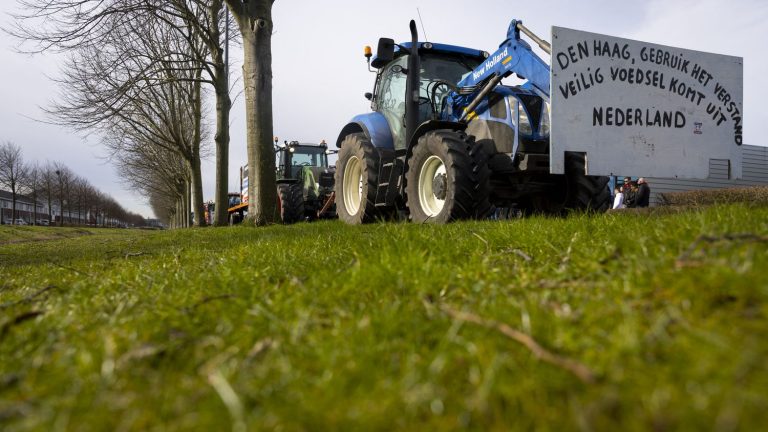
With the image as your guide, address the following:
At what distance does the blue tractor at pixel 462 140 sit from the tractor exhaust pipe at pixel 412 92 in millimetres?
14

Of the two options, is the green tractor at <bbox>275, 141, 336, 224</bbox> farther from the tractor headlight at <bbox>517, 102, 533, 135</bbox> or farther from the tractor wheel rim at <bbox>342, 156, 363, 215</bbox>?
the tractor headlight at <bbox>517, 102, 533, 135</bbox>

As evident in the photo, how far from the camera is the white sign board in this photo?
4879 millimetres

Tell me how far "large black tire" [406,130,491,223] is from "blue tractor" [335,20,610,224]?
1 centimetres

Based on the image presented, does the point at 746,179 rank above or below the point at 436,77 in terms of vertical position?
below

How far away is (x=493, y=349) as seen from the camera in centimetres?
120

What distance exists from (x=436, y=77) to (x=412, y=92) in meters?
0.63

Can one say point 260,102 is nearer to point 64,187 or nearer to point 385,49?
point 385,49

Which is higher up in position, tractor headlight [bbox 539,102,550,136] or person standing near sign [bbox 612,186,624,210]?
tractor headlight [bbox 539,102,550,136]

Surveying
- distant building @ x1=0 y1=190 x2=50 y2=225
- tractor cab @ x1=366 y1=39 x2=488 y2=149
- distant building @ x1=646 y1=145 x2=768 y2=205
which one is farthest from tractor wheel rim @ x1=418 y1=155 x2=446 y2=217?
distant building @ x1=0 y1=190 x2=50 y2=225

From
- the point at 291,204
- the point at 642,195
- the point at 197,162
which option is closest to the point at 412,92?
the point at 291,204

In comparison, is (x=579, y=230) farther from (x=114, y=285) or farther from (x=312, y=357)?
(x=114, y=285)

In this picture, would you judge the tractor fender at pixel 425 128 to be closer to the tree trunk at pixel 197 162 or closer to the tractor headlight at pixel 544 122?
the tractor headlight at pixel 544 122

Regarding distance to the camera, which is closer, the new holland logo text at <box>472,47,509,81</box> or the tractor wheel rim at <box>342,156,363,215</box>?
the new holland logo text at <box>472,47,509,81</box>

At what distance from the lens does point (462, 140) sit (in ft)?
18.9
